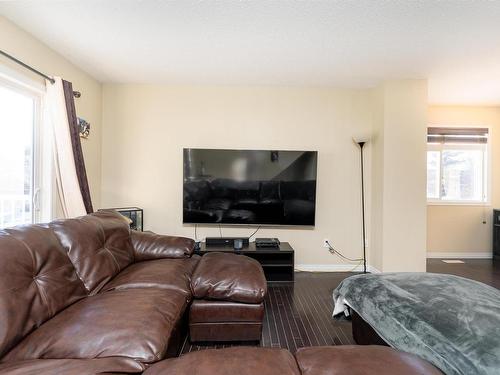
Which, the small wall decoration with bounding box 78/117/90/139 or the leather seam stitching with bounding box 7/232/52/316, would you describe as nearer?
the leather seam stitching with bounding box 7/232/52/316

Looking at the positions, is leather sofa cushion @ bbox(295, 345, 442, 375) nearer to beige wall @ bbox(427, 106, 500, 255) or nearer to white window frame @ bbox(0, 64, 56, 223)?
white window frame @ bbox(0, 64, 56, 223)

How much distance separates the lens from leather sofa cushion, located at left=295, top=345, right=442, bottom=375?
36.9 inches

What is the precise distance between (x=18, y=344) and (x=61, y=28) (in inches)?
96.1

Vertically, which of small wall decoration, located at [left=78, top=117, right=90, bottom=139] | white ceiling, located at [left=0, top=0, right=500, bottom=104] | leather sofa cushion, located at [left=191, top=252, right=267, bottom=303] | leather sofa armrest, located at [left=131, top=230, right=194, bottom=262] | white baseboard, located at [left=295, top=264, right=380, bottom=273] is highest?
white ceiling, located at [left=0, top=0, right=500, bottom=104]

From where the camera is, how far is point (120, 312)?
132 cm

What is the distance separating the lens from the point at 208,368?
0.94 meters

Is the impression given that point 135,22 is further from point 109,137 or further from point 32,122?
point 109,137

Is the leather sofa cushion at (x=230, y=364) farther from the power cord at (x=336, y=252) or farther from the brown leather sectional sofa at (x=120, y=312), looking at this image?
the power cord at (x=336, y=252)

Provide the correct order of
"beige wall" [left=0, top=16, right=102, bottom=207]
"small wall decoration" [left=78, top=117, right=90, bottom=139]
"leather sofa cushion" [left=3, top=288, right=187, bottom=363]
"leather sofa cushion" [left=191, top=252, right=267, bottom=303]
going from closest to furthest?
"leather sofa cushion" [left=3, top=288, right=187, bottom=363] < "leather sofa cushion" [left=191, top=252, right=267, bottom=303] < "beige wall" [left=0, top=16, right=102, bottom=207] < "small wall decoration" [left=78, top=117, right=90, bottom=139]

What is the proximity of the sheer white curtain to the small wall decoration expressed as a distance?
566mm

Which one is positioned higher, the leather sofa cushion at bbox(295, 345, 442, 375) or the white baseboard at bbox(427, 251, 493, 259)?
the leather sofa cushion at bbox(295, 345, 442, 375)

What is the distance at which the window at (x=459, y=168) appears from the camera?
429cm

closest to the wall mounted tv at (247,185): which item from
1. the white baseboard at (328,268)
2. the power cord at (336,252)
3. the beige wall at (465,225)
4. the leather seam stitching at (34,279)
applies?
the power cord at (336,252)

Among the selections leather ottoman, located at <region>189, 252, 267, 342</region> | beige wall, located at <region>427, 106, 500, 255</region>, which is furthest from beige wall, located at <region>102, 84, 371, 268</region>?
beige wall, located at <region>427, 106, 500, 255</region>
